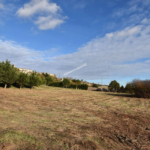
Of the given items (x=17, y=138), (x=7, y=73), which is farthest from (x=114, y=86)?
(x=17, y=138)

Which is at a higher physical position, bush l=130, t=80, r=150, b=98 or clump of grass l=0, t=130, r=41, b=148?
bush l=130, t=80, r=150, b=98

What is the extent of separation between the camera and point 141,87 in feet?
50.9

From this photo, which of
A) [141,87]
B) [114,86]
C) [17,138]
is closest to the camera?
[17,138]

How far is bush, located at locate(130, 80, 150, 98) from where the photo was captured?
48.7 ft

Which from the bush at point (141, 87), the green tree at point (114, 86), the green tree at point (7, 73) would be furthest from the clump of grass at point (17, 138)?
the green tree at point (114, 86)

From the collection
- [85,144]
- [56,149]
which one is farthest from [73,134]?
[56,149]

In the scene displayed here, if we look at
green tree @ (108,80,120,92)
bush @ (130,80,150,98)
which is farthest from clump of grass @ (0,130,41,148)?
green tree @ (108,80,120,92)

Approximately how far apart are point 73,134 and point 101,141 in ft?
2.57

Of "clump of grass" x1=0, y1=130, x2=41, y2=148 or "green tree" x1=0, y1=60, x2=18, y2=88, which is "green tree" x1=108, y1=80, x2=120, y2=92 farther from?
"clump of grass" x1=0, y1=130, x2=41, y2=148

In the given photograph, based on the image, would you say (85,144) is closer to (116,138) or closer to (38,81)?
(116,138)

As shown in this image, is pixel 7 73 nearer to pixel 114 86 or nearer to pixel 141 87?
pixel 141 87

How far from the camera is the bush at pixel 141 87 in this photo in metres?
14.8

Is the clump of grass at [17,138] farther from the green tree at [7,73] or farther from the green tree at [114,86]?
the green tree at [114,86]

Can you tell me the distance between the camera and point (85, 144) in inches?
112
